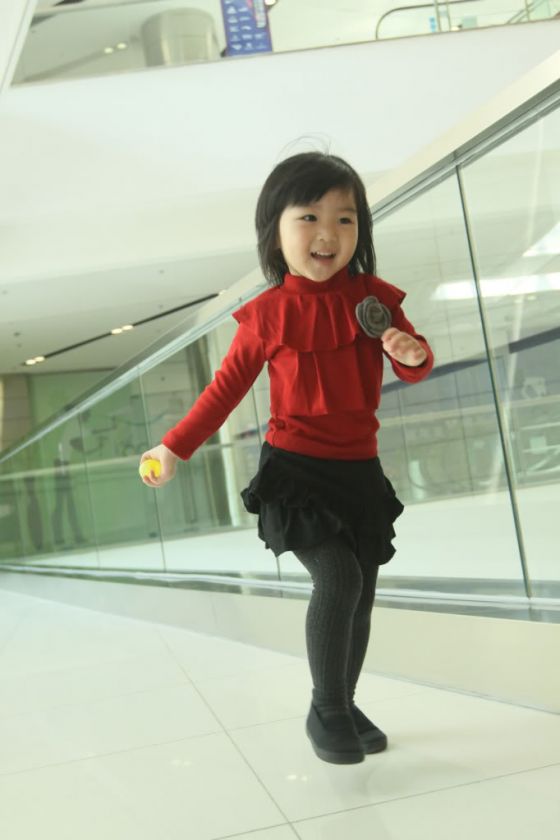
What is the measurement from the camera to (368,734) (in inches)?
74.5

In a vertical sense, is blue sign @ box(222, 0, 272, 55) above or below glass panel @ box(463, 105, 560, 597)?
above

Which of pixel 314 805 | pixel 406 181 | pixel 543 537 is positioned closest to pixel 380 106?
pixel 406 181

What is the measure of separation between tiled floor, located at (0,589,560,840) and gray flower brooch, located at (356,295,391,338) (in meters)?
0.79

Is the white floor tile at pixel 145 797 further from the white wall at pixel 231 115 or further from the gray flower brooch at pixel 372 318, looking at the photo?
the white wall at pixel 231 115

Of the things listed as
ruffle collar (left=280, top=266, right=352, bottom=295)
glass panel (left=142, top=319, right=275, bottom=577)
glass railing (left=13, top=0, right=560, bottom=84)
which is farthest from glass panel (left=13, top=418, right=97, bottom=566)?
ruffle collar (left=280, top=266, right=352, bottom=295)

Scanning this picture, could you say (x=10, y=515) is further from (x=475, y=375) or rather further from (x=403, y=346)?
(x=403, y=346)

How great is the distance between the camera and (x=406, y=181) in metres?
2.53

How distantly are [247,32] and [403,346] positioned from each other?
318 inches

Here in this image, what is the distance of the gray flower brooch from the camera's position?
5.76 feet

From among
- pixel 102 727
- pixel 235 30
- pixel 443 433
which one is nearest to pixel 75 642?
pixel 102 727

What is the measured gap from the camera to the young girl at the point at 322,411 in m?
1.81

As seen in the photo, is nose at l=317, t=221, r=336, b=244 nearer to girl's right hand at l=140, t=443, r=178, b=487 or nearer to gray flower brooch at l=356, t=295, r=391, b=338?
gray flower brooch at l=356, t=295, r=391, b=338

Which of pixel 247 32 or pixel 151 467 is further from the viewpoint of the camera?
pixel 247 32

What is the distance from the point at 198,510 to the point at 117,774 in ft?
8.12
